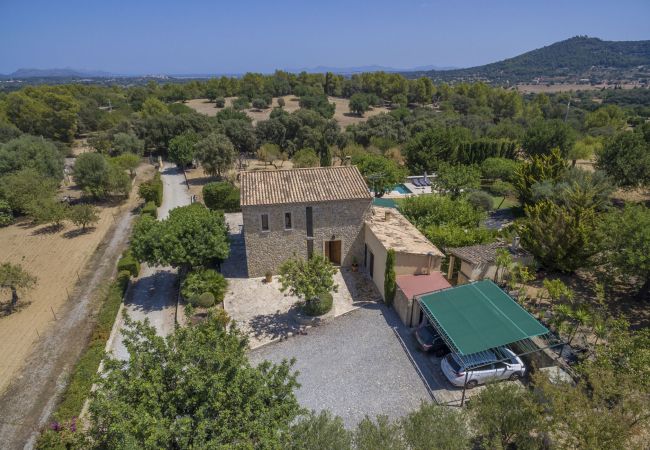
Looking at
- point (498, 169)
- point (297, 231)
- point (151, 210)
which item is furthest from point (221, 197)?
point (498, 169)

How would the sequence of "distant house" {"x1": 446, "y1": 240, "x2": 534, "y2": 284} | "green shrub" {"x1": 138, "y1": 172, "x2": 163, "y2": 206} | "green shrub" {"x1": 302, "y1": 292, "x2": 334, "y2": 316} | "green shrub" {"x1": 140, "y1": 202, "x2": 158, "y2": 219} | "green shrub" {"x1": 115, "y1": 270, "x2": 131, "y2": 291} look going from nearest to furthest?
"green shrub" {"x1": 302, "y1": 292, "x2": 334, "y2": 316} → "distant house" {"x1": 446, "y1": 240, "x2": 534, "y2": 284} → "green shrub" {"x1": 115, "y1": 270, "x2": 131, "y2": 291} → "green shrub" {"x1": 140, "y1": 202, "x2": 158, "y2": 219} → "green shrub" {"x1": 138, "y1": 172, "x2": 163, "y2": 206}

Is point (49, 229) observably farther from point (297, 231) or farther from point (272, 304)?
point (272, 304)

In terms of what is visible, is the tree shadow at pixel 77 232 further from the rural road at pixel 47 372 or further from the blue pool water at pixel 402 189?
the blue pool water at pixel 402 189

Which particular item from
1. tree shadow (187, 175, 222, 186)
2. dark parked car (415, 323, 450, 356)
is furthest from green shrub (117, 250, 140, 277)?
tree shadow (187, 175, 222, 186)

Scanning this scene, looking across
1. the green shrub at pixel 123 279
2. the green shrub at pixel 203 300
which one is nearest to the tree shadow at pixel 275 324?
the green shrub at pixel 203 300

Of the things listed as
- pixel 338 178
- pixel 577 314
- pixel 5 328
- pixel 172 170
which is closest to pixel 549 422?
pixel 577 314

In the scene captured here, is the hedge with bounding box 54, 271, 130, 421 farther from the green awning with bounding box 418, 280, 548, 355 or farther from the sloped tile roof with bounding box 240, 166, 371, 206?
the green awning with bounding box 418, 280, 548, 355
